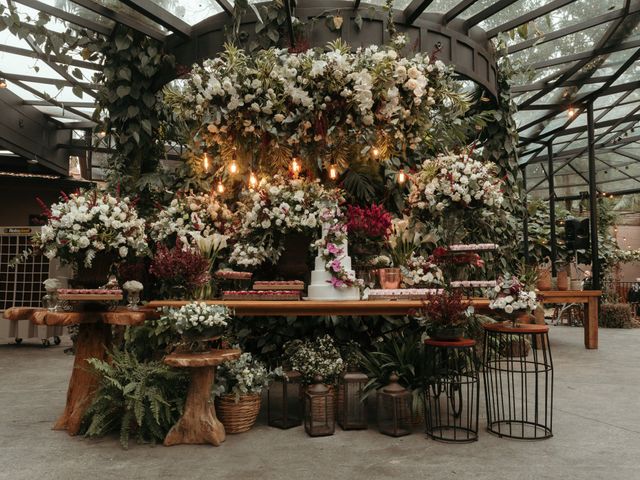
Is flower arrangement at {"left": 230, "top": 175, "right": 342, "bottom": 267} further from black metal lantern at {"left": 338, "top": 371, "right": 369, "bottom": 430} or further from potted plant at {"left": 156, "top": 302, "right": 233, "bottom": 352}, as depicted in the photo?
black metal lantern at {"left": 338, "top": 371, "right": 369, "bottom": 430}

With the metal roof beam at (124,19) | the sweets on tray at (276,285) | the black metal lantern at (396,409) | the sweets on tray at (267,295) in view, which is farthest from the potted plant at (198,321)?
the metal roof beam at (124,19)

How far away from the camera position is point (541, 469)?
10.4ft

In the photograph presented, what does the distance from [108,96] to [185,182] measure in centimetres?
127

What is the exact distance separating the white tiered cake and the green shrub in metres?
10.4

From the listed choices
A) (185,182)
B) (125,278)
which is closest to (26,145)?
(185,182)

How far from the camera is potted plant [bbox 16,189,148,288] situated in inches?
155

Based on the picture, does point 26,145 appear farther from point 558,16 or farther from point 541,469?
point 541,469

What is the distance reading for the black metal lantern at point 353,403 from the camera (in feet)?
13.4

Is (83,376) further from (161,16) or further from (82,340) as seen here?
(161,16)

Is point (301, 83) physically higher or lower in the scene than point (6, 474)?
higher

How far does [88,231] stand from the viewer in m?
3.95

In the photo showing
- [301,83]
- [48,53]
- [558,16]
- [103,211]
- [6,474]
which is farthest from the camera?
[558,16]

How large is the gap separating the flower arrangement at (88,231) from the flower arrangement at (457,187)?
2433 millimetres

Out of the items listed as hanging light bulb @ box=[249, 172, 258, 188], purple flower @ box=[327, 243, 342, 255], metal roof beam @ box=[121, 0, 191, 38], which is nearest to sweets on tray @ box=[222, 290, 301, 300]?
purple flower @ box=[327, 243, 342, 255]
